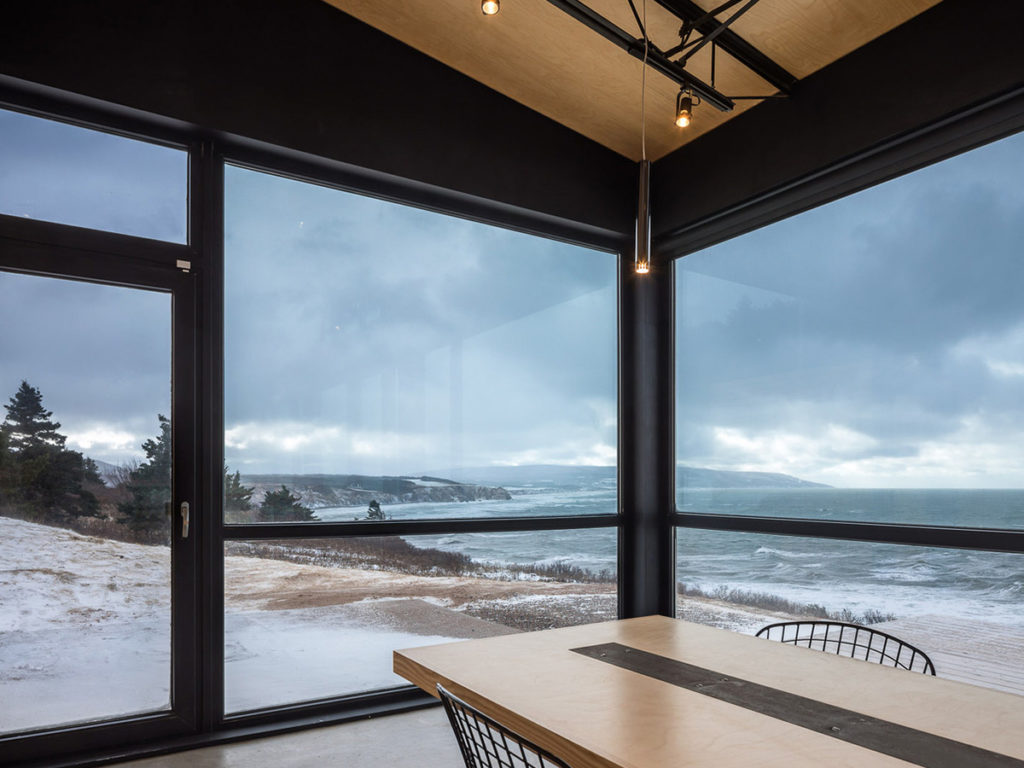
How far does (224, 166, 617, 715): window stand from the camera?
3.56m

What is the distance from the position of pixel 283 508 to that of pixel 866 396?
2.89 metres

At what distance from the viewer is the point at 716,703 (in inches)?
70.9

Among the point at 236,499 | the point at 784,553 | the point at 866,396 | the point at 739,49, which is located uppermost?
the point at 739,49

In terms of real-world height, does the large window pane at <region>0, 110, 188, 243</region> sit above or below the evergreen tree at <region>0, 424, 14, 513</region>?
above

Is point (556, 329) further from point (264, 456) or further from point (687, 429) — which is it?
point (264, 456)

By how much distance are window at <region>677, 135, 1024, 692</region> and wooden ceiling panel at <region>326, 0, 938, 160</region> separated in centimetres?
74

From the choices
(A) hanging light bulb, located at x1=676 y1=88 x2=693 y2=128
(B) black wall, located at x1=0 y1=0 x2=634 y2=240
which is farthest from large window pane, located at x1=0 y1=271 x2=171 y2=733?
(A) hanging light bulb, located at x1=676 y1=88 x2=693 y2=128

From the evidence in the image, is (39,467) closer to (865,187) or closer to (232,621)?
(232,621)

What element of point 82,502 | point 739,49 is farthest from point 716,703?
point 739,49

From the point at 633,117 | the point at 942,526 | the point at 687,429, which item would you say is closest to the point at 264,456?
the point at 687,429

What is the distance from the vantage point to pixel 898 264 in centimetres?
363

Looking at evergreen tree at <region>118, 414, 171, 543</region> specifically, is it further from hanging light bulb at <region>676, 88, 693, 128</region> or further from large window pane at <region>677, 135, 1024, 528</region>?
large window pane at <region>677, 135, 1024, 528</region>

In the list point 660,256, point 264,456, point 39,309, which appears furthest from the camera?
point 660,256

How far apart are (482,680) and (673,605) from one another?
115 inches
